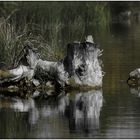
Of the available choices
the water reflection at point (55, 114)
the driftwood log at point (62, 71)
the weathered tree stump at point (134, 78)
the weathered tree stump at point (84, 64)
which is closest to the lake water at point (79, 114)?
the water reflection at point (55, 114)

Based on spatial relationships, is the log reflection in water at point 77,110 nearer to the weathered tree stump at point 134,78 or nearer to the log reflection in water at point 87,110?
the log reflection in water at point 87,110

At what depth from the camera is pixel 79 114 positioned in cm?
1315

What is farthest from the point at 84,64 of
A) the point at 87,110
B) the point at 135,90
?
the point at 87,110

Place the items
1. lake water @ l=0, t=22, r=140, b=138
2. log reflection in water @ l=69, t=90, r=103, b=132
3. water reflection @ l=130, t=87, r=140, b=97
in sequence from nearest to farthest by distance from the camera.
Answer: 1. lake water @ l=0, t=22, r=140, b=138
2. log reflection in water @ l=69, t=90, r=103, b=132
3. water reflection @ l=130, t=87, r=140, b=97

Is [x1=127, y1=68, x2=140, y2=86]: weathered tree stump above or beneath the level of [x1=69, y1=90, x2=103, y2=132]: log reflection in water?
above

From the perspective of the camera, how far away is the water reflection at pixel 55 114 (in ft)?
37.7

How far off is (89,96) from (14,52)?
2746mm

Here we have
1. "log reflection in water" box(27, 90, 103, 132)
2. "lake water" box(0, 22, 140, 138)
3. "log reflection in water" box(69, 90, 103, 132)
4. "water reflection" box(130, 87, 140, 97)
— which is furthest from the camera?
"water reflection" box(130, 87, 140, 97)

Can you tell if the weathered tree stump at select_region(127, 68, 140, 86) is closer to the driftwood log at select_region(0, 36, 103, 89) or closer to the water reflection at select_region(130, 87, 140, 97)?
the water reflection at select_region(130, 87, 140, 97)

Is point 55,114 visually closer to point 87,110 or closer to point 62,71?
point 87,110

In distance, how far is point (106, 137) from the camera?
36.1ft

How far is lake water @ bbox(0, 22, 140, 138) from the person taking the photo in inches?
450

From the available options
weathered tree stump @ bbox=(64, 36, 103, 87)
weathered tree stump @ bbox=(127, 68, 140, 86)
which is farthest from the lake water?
weathered tree stump @ bbox=(64, 36, 103, 87)

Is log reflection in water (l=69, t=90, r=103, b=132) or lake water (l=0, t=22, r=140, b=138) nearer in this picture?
lake water (l=0, t=22, r=140, b=138)
